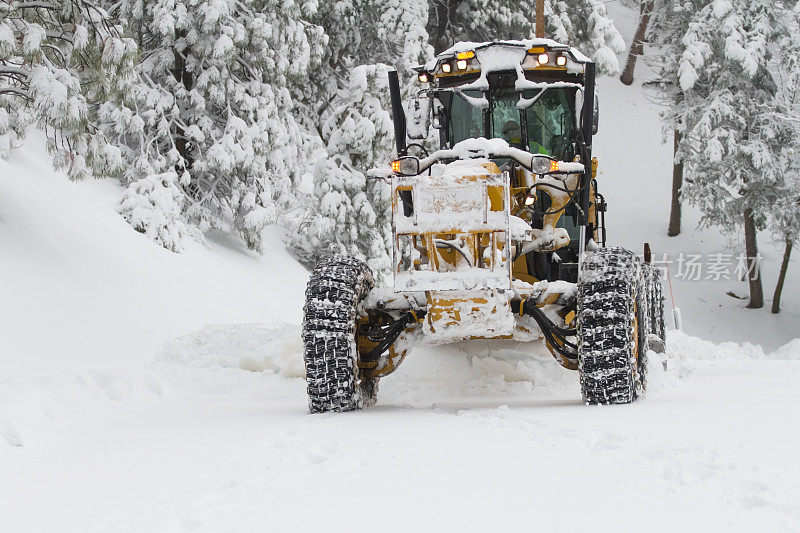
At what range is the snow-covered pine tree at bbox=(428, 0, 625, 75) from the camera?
26.6 m

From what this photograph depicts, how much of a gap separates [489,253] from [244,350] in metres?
4.56

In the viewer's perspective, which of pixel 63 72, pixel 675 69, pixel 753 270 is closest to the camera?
pixel 63 72

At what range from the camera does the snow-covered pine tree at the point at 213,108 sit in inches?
715

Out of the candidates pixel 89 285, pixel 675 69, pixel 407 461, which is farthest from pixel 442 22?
pixel 407 461

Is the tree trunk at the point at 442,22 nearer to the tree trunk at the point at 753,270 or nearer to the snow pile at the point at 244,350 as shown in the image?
the tree trunk at the point at 753,270

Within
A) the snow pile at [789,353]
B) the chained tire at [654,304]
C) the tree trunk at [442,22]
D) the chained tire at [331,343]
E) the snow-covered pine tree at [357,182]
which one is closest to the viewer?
the chained tire at [331,343]

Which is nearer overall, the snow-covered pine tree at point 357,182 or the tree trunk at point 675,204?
the snow-covered pine tree at point 357,182

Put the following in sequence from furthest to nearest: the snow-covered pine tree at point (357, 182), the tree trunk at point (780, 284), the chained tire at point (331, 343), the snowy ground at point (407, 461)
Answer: the tree trunk at point (780, 284) → the snow-covered pine tree at point (357, 182) → the chained tire at point (331, 343) → the snowy ground at point (407, 461)

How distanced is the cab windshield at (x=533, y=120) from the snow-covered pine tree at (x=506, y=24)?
18949mm

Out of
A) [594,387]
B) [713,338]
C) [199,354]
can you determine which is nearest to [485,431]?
[594,387]

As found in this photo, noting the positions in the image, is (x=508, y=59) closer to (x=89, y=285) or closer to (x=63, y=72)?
(x=63, y=72)

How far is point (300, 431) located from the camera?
5578mm

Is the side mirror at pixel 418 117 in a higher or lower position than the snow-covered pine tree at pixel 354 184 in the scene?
higher

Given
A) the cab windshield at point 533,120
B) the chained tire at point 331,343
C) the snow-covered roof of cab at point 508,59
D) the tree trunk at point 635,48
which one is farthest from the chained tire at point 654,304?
the tree trunk at point 635,48
